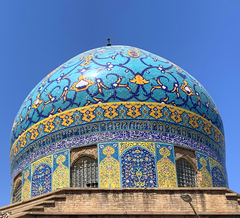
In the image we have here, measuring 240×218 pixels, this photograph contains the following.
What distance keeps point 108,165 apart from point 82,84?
260cm

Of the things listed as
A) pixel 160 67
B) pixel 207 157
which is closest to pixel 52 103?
pixel 160 67

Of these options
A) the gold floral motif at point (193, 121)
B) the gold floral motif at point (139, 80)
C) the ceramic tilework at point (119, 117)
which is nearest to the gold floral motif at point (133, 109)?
the ceramic tilework at point (119, 117)

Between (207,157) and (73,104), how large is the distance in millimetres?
3982

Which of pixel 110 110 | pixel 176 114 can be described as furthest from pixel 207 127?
pixel 110 110

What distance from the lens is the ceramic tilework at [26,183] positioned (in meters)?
14.1

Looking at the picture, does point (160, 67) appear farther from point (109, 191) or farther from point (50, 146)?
point (109, 191)

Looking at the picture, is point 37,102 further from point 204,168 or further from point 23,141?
point 204,168

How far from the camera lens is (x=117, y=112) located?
547 inches

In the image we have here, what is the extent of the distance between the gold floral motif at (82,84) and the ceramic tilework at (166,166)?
258 cm

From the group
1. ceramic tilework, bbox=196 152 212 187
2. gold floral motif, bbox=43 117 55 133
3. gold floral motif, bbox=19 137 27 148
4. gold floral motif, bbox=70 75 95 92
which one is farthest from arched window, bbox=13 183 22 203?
ceramic tilework, bbox=196 152 212 187

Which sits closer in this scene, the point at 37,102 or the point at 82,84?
the point at 82,84

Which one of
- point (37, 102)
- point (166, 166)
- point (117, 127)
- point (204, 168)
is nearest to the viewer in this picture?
point (166, 166)

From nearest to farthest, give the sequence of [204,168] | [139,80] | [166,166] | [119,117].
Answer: [166,166] < [119,117] < [204,168] < [139,80]

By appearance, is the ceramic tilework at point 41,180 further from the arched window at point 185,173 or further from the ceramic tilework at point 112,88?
the arched window at point 185,173
